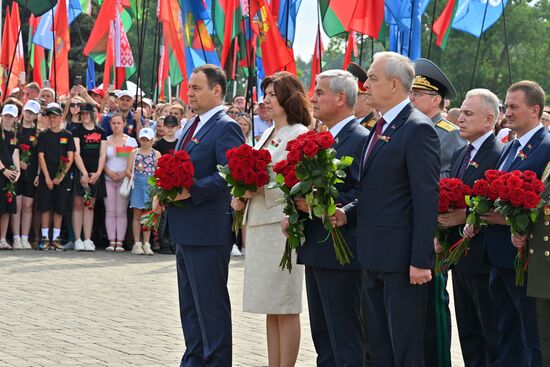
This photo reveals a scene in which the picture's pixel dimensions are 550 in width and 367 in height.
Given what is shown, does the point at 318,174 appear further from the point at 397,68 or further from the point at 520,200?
the point at 520,200

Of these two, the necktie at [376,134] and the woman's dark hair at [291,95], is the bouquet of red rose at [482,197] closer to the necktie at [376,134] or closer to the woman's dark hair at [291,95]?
the necktie at [376,134]

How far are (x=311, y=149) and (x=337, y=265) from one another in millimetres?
824

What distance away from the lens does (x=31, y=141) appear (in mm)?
16484

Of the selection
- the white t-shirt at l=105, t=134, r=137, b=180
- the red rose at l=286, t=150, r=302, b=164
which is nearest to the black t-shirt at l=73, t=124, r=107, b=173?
the white t-shirt at l=105, t=134, r=137, b=180

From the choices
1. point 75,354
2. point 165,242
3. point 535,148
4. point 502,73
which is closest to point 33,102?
point 165,242

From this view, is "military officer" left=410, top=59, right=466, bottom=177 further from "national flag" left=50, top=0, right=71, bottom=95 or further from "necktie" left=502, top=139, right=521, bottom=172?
"national flag" left=50, top=0, right=71, bottom=95

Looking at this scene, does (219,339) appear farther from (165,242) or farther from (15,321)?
(165,242)

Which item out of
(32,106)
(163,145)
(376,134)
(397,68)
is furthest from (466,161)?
(32,106)

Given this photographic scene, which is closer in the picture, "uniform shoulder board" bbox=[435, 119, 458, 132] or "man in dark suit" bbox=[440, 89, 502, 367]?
"man in dark suit" bbox=[440, 89, 502, 367]

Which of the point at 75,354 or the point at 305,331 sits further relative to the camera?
the point at 305,331

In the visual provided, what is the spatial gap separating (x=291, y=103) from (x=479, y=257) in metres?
1.65

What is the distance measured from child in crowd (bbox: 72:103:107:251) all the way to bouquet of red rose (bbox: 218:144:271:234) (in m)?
9.75

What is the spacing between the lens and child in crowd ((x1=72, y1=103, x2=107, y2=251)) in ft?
54.3

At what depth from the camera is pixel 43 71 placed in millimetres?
Result: 28406
